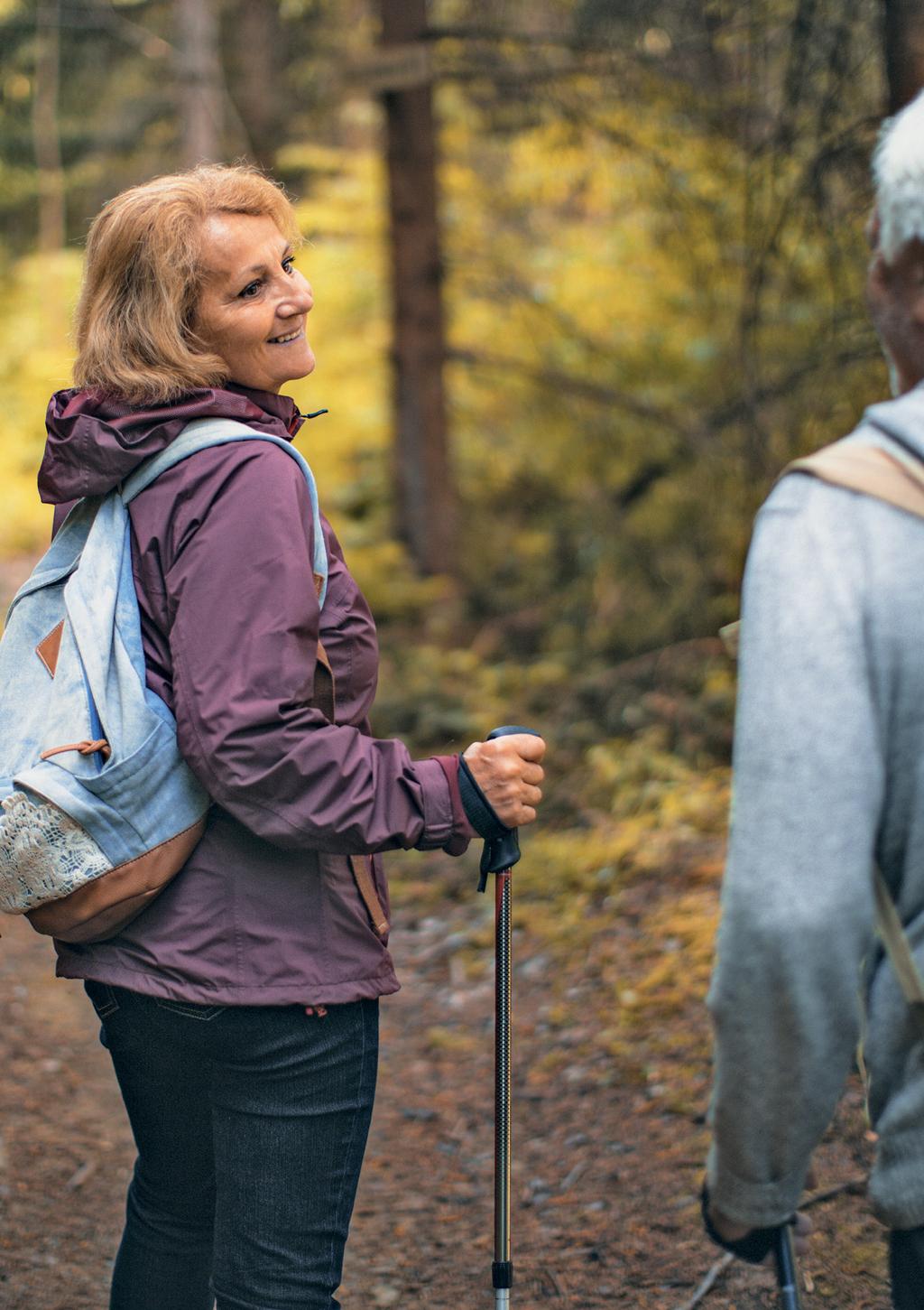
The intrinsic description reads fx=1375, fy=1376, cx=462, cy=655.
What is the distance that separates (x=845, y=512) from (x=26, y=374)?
51.2 feet

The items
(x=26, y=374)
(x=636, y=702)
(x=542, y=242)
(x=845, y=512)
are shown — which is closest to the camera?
(x=845, y=512)

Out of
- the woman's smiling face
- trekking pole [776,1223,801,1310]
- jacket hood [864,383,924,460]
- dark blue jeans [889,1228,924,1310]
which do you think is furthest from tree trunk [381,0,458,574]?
dark blue jeans [889,1228,924,1310]

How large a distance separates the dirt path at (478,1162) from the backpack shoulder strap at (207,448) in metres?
2.30

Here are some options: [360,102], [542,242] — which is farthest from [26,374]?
[542,242]

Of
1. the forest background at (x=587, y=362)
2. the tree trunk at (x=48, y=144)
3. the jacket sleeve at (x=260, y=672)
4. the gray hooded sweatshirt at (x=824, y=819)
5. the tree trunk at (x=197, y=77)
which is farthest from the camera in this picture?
the tree trunk at (x=48, y=144)

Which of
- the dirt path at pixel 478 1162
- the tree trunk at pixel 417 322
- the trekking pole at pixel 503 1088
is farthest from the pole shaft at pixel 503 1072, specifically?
the tree trunk at pixel 417 322

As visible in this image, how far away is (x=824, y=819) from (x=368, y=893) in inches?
36.4

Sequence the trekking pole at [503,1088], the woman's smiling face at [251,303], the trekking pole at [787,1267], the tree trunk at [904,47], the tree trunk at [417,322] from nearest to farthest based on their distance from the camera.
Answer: the trekking pole at [787,1267] → the woman's smiling face at [251,303] → the trekking pole at [503,1088] → the tree trunk at [904,47] → the tree trunk at [417,322]

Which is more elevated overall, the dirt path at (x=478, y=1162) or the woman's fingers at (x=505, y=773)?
the woman's fingers at (x=505, y=773)

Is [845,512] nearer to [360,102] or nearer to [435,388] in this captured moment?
[435,388]

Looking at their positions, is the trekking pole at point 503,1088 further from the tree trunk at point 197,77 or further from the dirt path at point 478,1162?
the tree trunk at point 197,77

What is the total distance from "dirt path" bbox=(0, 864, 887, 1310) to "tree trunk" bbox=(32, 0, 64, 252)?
1239cm

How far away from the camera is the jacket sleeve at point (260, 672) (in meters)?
1.96

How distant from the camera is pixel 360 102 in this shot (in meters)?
14.1
